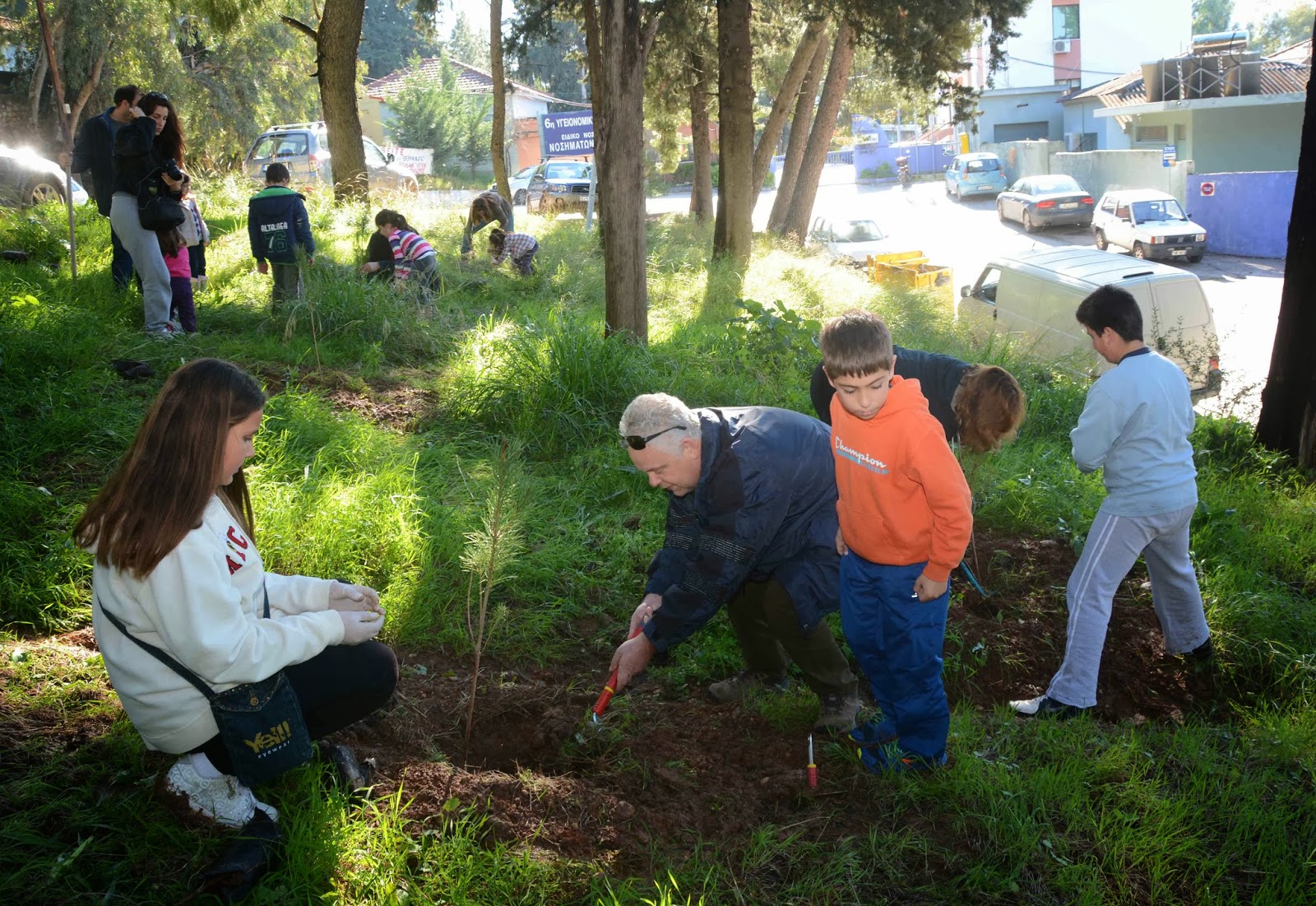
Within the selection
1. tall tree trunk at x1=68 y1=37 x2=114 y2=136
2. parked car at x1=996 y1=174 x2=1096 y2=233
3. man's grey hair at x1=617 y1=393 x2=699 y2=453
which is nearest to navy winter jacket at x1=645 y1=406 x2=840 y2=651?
man's grey hair at x1=617 y1=393 x2=699 y2=453

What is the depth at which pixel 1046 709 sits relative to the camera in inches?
152

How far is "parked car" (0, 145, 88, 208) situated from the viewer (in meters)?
12.4

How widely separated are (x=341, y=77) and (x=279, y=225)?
18.4 feet

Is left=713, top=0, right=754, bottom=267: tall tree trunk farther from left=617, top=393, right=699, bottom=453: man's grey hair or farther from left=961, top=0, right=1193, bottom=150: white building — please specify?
left=961, top=0, right=1193, bottom=150: white building

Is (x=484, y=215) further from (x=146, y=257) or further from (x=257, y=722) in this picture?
(x=257, y=722)

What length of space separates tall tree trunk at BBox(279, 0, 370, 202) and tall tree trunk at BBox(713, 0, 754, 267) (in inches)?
196

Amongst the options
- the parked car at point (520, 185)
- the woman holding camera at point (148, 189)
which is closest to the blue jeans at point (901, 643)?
the woman holding camera at point (148, 189)

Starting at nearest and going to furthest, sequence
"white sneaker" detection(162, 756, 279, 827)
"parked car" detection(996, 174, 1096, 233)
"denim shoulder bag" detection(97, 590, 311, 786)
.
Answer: "denim shoulder bag" detection(97, 590, 311, 786) < "white sneaker" detection(162, 756, 279, 827) < "parked car" detection(996, 174, 1096, 233)

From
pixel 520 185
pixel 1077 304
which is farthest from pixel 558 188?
pixel 1077 304

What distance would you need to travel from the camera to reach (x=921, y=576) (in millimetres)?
2912

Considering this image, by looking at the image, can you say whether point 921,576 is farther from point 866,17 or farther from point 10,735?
point 866,17

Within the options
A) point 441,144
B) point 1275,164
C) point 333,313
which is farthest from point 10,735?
point 441,144

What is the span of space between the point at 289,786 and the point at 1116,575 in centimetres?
314

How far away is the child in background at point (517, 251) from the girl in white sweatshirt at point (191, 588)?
8306 millimetres
